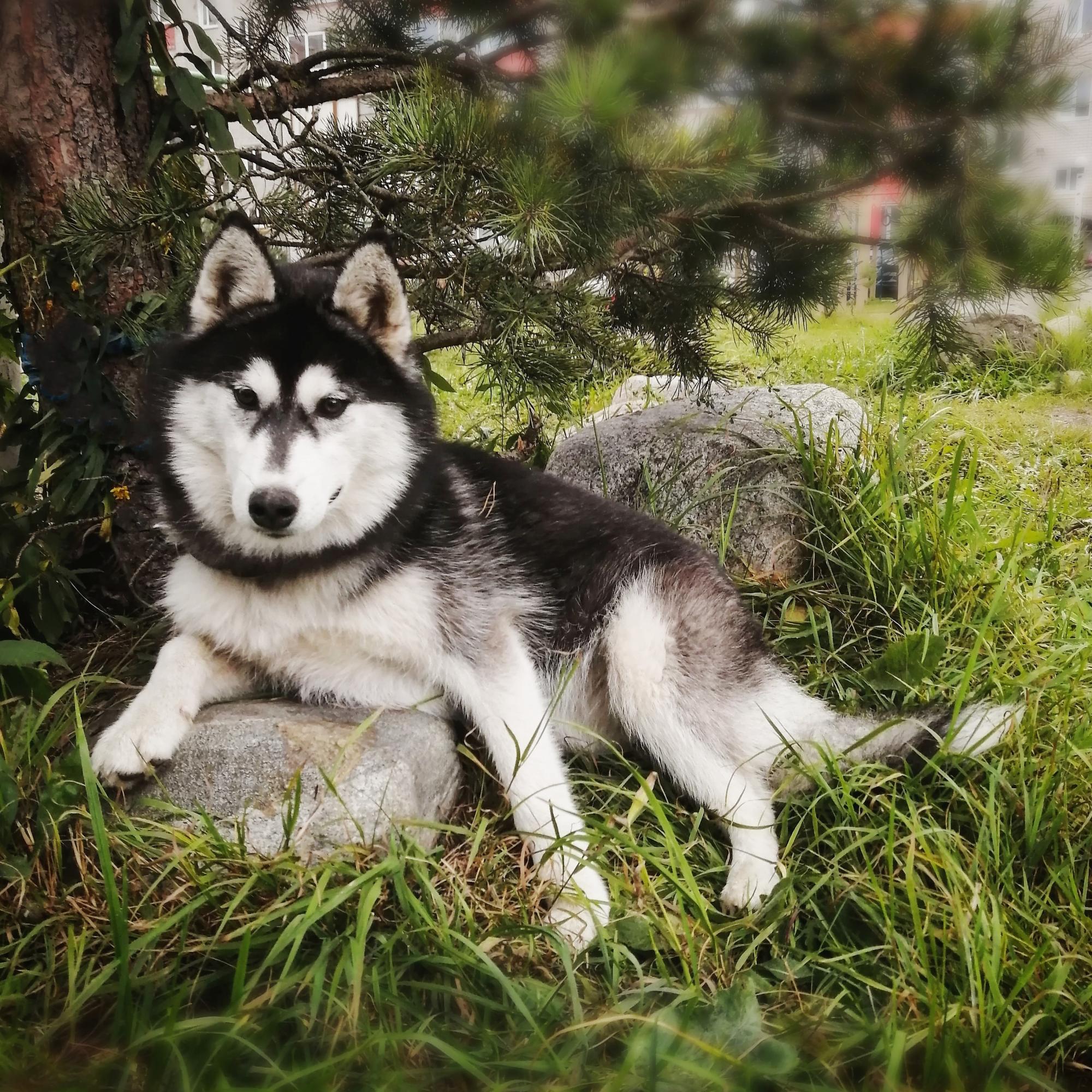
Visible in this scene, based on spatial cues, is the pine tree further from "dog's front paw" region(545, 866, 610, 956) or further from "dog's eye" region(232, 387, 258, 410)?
"dog's front paw" region(545, 866, 610, 956)

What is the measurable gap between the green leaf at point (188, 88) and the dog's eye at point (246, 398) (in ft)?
2.71

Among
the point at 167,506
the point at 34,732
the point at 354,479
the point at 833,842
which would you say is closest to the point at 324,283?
the point at 354,479

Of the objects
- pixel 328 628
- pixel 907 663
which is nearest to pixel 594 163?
pixel 328 628

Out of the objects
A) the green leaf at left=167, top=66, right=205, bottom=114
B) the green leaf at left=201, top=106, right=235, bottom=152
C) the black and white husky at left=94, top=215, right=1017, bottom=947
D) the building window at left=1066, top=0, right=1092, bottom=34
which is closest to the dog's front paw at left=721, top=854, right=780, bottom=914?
the black and white husky at left=94, top=215, right=1017, bottom=947

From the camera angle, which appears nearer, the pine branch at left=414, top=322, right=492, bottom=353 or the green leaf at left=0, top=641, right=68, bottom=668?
the green leaf at left=0, top=641, right=68, bottom=668

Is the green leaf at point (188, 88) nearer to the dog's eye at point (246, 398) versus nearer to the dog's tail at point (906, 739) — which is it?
the dog's eye at point (246, 398)

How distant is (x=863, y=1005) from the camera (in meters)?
1.54

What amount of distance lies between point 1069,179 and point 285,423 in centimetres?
144

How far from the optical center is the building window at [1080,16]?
51.6 inches

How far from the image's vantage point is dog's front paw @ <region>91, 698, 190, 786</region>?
5.68 ft

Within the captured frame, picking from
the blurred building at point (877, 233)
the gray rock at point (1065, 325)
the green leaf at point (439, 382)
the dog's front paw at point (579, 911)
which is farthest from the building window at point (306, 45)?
the dog's front paw at point (579, 911)

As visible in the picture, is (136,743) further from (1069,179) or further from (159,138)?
(1069,179)

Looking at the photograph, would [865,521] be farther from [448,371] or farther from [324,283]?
[324,283]

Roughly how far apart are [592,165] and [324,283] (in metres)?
0.71
